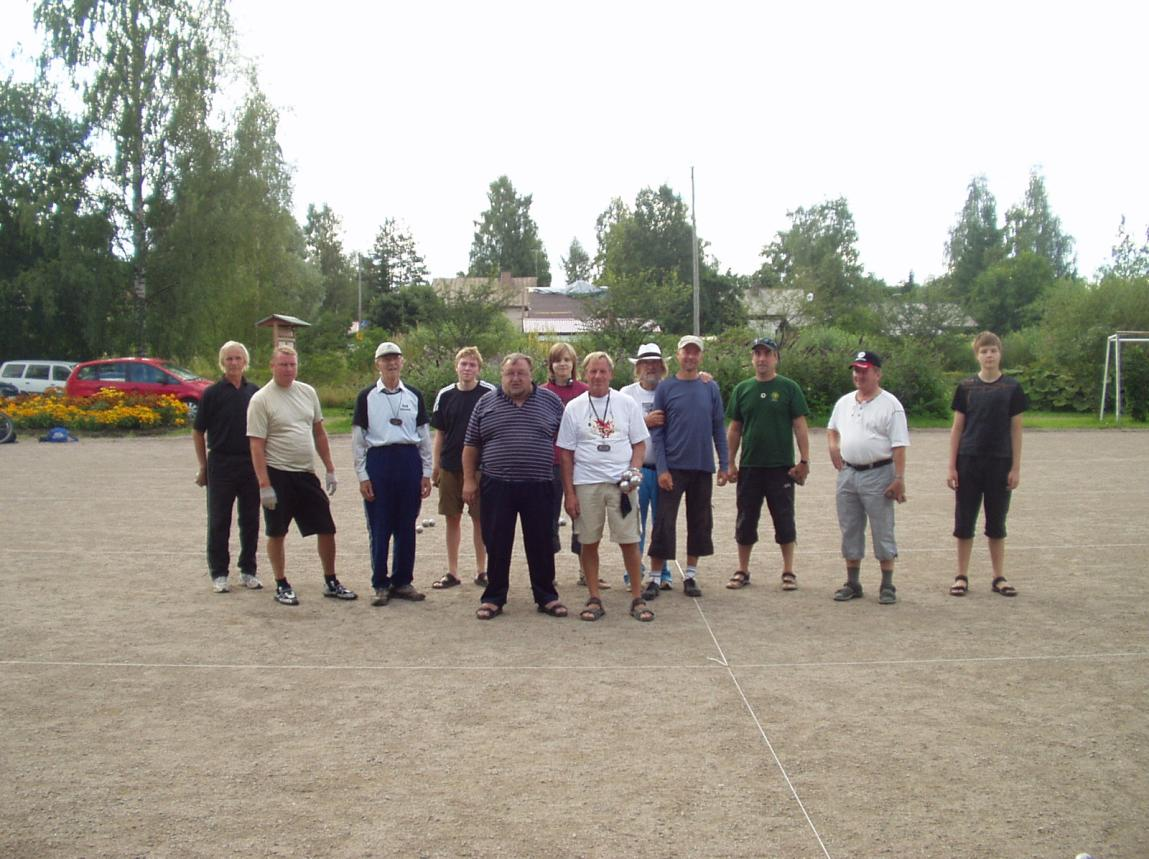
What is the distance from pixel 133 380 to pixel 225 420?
21761 millimetres

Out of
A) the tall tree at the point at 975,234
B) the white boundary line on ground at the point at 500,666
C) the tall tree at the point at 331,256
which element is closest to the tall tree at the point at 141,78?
the white boundary line on ground at the point at 500,666

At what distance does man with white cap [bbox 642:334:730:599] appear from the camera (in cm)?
816

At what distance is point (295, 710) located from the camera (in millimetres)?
5332

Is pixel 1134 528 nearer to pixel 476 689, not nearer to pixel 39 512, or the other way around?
pixel 476 689

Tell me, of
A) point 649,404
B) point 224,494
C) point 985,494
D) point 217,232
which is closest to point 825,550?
point 985,494

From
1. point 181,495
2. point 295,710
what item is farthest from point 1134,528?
point 181,495

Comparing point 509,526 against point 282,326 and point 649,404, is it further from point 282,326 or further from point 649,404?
point 282,326

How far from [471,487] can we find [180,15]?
3454cm

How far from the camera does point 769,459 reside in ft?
27.4

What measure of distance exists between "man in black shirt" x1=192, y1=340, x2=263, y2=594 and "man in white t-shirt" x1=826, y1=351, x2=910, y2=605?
4.41 metres

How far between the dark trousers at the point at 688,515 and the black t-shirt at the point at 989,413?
1.99 m

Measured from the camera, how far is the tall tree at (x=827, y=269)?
198 feet

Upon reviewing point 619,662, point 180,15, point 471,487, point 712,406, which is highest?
point 180,15

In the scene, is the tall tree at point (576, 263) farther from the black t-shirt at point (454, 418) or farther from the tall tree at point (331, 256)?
the black t-shirt at point (454, 418)
